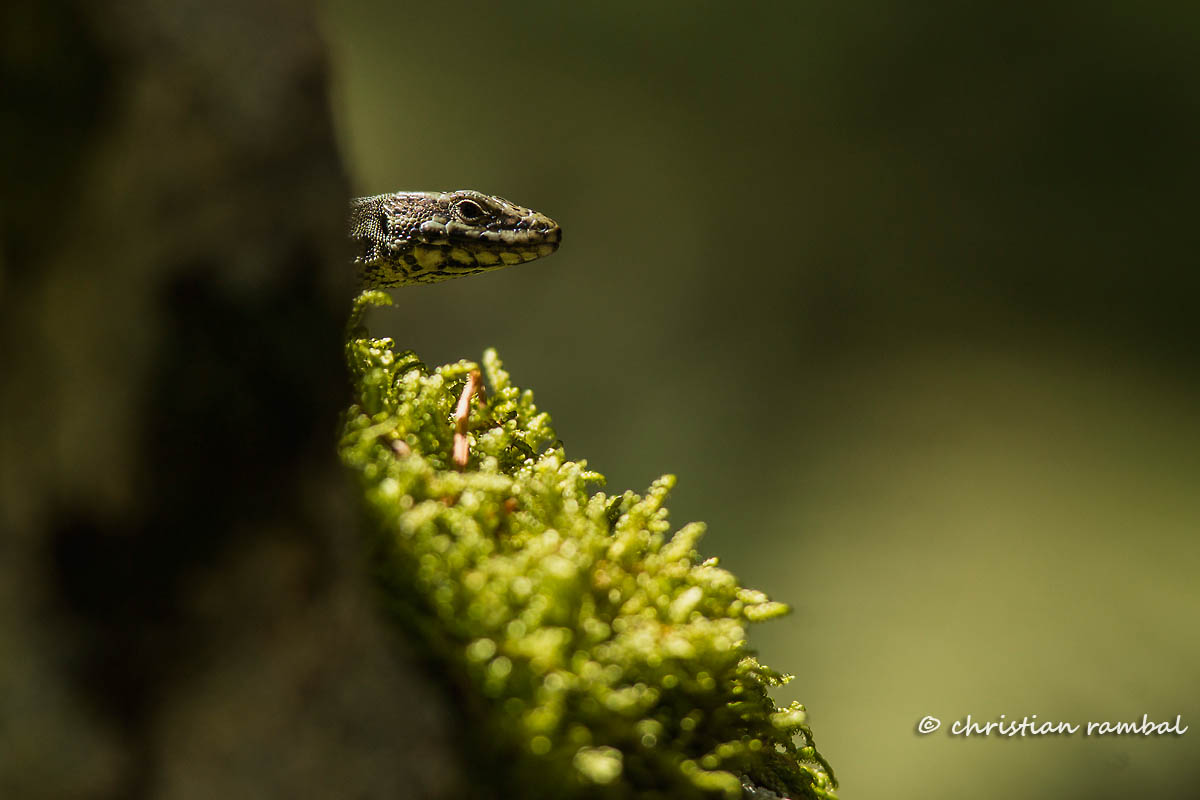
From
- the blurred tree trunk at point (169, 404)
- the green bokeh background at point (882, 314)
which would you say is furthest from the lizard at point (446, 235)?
the green bokeh background at point (882, 314)

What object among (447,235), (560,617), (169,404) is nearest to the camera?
(169,404)

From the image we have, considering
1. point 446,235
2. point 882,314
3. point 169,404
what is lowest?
point 169,404

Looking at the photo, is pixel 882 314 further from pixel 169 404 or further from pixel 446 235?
pixel 169 404

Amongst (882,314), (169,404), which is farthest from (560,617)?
(882,314)

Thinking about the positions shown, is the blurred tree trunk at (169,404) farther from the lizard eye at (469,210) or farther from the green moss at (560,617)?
the lizard eye at (469,210)

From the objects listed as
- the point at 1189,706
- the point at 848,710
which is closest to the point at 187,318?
the point at 848,710

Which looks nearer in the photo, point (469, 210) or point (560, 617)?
point (560, 617)

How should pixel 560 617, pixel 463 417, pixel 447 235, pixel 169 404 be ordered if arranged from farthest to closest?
1. pixel 447 235
2. pixel 463 417
3. pixel 560 617
4. pixel 169 404

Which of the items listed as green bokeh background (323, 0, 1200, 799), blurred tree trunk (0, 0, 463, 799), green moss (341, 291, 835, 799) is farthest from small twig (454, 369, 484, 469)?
green bokeh background (323, 0, 1200, 799)
